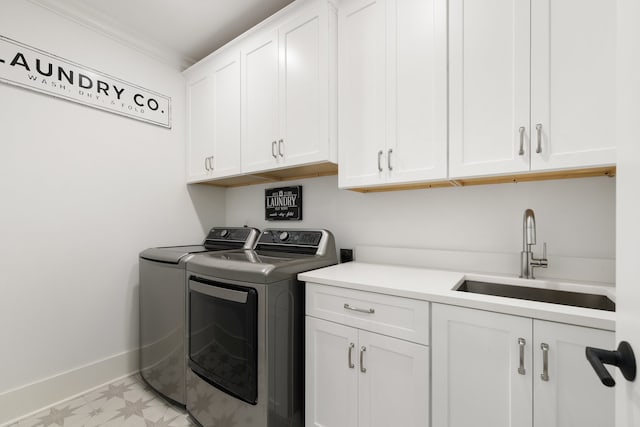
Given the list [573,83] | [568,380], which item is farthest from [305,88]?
[568,380]

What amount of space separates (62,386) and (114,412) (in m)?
0.46

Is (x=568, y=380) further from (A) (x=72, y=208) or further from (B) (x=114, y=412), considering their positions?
(A) (x=72, y=208)

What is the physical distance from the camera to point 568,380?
907mm

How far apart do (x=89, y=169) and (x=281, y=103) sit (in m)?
1.47

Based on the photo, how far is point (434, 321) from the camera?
3.71ft

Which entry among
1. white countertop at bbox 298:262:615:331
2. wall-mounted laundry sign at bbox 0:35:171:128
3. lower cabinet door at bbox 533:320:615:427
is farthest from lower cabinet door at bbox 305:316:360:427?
wall-mounted laundry sign at bbox 0:35:171:128

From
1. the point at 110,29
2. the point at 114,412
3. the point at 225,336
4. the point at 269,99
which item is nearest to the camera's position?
the point at 225,336

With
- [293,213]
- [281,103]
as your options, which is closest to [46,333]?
[293,213]

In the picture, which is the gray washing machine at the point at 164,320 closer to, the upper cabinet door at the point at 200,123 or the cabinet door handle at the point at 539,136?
the upper cabinet door at the point at 200,123

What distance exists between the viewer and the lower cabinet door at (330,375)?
1.32 meters

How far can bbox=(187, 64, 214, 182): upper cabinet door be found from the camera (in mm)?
2414

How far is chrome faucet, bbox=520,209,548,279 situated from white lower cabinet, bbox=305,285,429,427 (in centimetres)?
61

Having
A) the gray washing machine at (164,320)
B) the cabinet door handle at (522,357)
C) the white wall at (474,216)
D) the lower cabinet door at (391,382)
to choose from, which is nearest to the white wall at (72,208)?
the gray washing machine at (164,320)

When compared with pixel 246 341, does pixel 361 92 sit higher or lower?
higher
